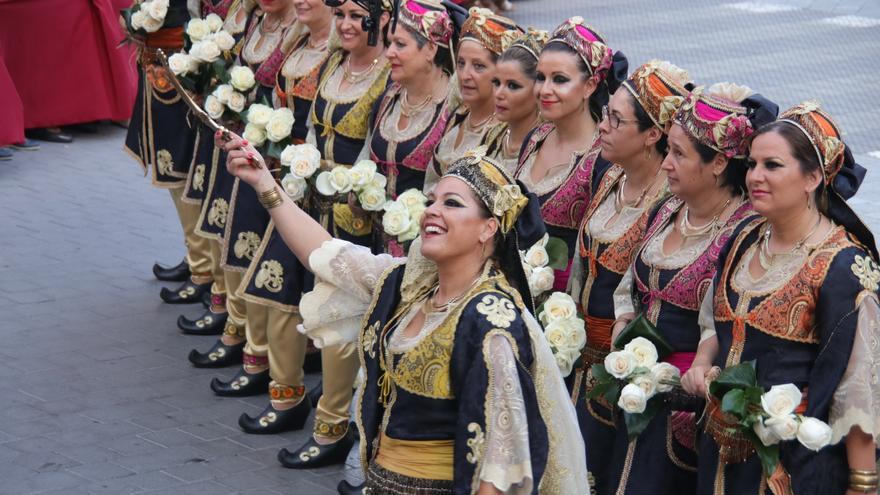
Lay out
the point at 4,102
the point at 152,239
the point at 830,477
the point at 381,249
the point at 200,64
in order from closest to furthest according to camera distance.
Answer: the point at 830,477, the point at 381,249, the point at 200,64, the point at 152,239, the point at 4,102

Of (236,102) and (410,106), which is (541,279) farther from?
(236,102)

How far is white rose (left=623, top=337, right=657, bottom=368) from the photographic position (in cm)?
462

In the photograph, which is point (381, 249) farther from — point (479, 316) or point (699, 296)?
point (479, 316)

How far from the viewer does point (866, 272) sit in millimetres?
4238

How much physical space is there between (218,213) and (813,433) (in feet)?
14.0

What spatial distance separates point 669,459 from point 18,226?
20.6ft

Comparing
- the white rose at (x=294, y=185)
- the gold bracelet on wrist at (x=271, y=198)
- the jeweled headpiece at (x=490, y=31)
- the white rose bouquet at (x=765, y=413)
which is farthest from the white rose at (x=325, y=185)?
the white rose bouquet at (x=765, y=413)

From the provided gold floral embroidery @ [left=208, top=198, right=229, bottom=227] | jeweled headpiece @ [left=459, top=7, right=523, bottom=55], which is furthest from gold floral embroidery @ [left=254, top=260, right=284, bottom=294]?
jeweled headpiece @ [left=459, top=7, right=523, bottom=55]

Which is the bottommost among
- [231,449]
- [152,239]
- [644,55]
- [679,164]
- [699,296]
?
[644,55]

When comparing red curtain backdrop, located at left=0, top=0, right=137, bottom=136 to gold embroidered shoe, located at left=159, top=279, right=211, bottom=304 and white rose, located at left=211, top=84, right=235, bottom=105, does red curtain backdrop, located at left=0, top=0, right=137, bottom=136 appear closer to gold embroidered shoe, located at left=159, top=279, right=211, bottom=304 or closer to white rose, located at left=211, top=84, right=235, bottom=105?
gold embroidered shoe, located at left=159, top=279, right=211, bottom=304

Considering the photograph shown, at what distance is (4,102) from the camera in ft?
36.8

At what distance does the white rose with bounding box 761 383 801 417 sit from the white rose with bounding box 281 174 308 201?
2852mm

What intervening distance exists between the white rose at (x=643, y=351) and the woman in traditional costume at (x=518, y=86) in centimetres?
128

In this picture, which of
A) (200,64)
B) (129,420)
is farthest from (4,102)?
(129,420)
